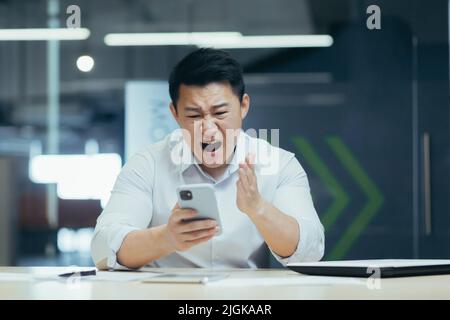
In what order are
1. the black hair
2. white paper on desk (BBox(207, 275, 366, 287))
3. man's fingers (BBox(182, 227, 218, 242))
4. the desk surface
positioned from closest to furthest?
the desk surface
white paper on desk (BBox(207, 275, 366, 287))
man's fingers (BBox(182, 227, 218, 242))
the black hair

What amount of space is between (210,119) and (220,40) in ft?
5.66

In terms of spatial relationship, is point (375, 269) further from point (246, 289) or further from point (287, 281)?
point (246, 289)

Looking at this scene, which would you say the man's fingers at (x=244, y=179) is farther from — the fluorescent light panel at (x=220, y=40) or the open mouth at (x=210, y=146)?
the fluorescent light panel at (x=220, y=40)

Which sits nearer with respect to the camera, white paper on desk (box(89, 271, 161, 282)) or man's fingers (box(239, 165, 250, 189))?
white paper on desk (box(89, 271, 161, 282))

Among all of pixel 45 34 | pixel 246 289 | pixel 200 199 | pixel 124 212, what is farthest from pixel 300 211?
pixel 45 34

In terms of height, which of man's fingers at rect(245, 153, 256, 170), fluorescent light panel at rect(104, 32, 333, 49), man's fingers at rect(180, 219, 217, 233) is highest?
fluorescent light panel at rect(104, 32, 333, 49)

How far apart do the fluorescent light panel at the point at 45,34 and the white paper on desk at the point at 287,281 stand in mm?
2612

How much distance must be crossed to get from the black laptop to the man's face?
2.18 feet

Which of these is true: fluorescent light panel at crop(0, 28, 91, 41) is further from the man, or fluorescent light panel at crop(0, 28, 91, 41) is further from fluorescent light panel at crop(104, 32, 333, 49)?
the man

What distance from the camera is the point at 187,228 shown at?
5.73ft

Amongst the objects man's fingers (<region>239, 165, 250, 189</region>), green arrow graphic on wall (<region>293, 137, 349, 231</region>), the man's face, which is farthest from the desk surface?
green arrow graphic on wall (<region>293, 137, 349, 231</region>)

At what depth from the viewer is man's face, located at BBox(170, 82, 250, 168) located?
2318 mm

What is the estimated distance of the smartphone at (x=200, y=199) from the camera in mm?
1615

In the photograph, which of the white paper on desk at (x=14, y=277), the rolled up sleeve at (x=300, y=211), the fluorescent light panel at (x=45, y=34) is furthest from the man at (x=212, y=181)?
the fluorescent light panel at (x=45, y=34)
